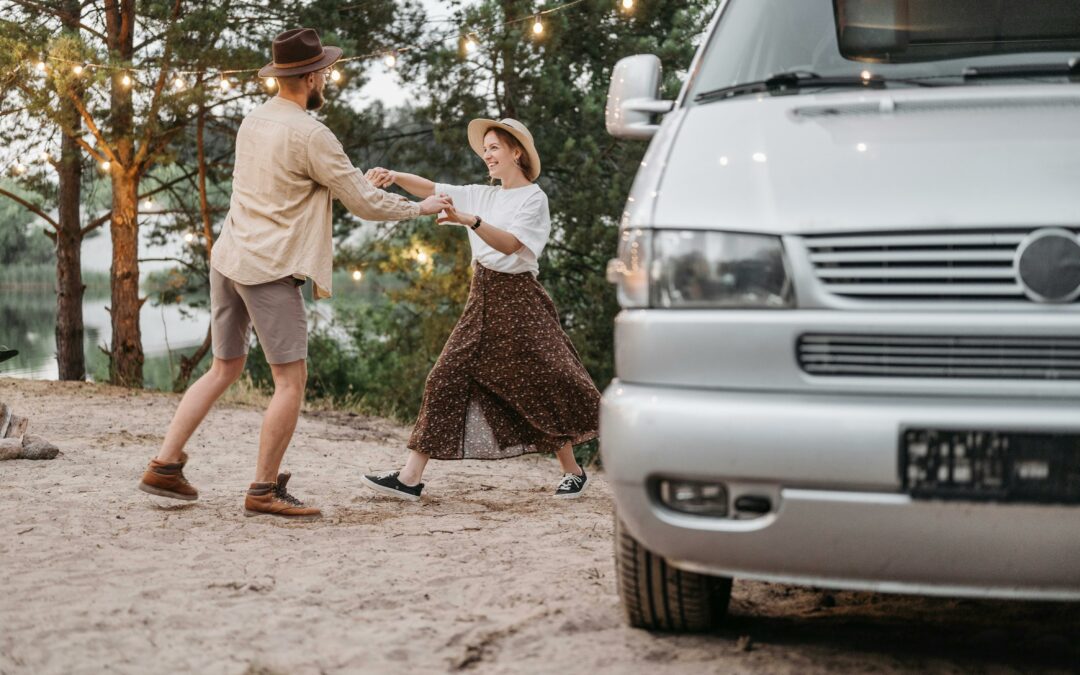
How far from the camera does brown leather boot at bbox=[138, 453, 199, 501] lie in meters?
5.23

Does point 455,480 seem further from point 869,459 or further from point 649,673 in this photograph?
point 869,459

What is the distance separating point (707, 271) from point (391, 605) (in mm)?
1616

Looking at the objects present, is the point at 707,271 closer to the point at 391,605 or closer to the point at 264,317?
the point at 391,605

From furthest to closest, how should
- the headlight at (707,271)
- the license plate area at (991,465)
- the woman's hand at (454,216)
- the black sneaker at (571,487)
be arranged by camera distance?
the black sneaker at (571,487) < the woman's hand at (454,216) < the headlight at (707,271) < the license plate area at (991,465)

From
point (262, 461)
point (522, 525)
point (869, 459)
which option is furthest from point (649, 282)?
point (262, 461)

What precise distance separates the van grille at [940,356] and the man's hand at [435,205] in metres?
2.93

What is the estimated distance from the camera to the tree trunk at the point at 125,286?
14.1m

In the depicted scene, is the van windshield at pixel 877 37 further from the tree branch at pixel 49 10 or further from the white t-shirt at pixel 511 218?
the tree branch at pixel 49 10

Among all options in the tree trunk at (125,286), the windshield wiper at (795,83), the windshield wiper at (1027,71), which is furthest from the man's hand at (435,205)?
the tree trunk at (125,286)

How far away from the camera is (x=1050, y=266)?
235cm

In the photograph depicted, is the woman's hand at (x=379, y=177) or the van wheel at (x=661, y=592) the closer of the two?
the van wheel at (x=661, y=592)

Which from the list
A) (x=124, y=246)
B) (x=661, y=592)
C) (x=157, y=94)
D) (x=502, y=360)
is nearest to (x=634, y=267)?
(x=661, y=592)

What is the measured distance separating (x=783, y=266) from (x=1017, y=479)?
0.65m

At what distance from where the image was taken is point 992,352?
7.75 feet
